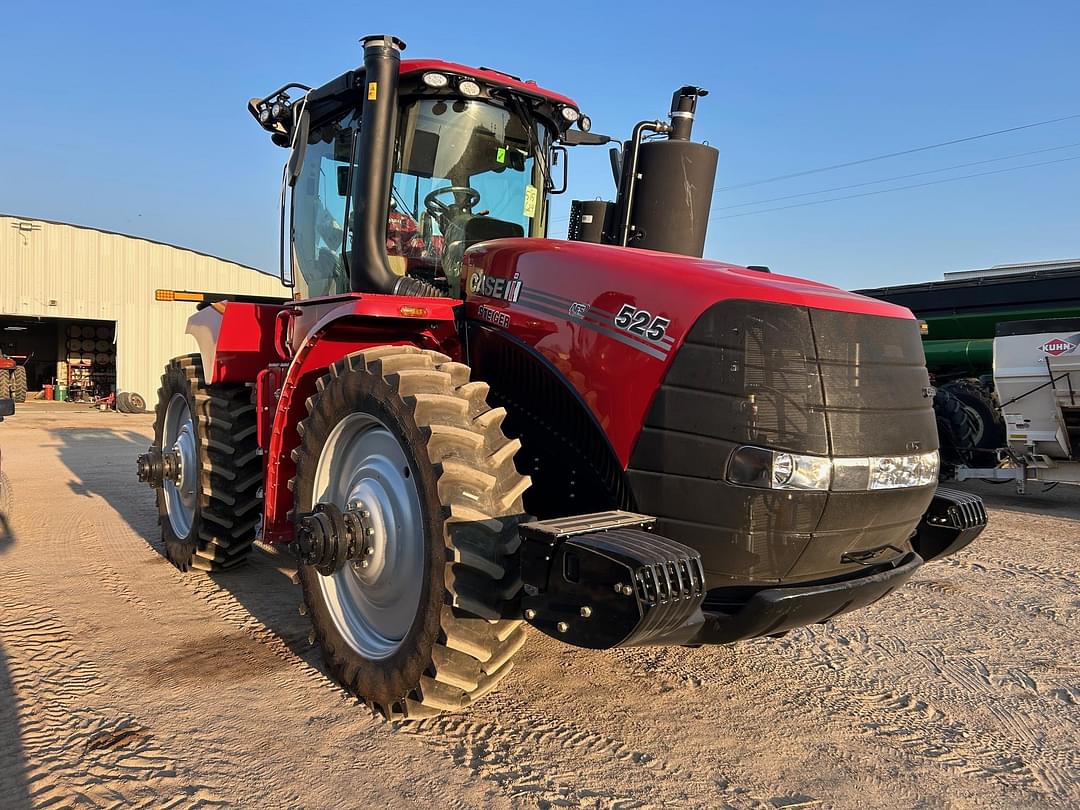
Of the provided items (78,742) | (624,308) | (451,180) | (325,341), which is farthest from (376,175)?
(78,742)

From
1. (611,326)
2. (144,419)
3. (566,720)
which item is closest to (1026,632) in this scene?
(566,720)

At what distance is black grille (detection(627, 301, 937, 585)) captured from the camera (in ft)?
8.20

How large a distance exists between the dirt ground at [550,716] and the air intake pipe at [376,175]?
1.77m

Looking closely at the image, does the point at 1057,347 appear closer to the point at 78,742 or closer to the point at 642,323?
the point at 642,323

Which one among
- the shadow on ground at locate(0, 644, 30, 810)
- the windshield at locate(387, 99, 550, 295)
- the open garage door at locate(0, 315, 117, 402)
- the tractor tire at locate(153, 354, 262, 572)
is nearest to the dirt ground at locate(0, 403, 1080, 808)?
the shadow on ground at locate(0, 644, 30, 810)

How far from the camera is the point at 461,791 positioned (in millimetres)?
2455

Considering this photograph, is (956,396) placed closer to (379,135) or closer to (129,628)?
(379,135)

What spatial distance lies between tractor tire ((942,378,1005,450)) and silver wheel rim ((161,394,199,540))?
8.13 metres

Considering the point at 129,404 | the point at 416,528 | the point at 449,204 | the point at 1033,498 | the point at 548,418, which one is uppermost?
the point at 449,204

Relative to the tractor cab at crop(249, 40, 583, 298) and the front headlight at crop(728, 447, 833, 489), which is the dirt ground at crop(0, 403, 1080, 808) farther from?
the tractor cab at crop(249, 40, 583, 298)

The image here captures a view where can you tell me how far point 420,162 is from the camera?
3.83 metres

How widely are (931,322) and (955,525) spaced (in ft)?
32.1

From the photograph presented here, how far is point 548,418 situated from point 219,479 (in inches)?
106

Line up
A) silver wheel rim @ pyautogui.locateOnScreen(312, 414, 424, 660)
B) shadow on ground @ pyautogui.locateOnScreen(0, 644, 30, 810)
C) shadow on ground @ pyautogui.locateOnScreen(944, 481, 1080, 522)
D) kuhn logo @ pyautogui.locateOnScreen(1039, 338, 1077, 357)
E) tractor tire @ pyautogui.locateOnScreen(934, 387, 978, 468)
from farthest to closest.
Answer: tractor tire @ pyautogui.locateOnScreen(934, 387, 978, 468)
shadow on ground @ pyautogui.locateOnScreen(944, 481, 1080, 522)
kuhn logo @ pyautogui.locateOnScreen(1039, 338, 1077, 357)
silver wheel rim @ pyautogui.locateOnScreen(312, 414, 424, 660)
shadow on ground @ pyautogui.locateOnScreen(0, 644, 30, 810)
